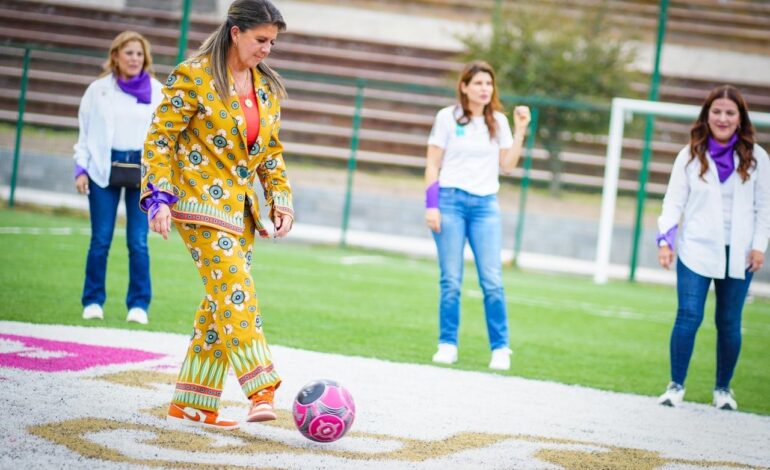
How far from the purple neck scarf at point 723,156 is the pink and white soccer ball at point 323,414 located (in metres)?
3.30

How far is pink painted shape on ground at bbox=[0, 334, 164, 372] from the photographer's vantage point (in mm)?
5959

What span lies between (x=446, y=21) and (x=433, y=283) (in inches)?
667

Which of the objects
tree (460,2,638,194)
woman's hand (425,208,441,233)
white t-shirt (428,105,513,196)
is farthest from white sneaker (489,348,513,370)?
tree (460,2,638,194)

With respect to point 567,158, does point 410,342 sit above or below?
below

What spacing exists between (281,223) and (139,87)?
11.2 ft

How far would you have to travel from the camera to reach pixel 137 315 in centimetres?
817

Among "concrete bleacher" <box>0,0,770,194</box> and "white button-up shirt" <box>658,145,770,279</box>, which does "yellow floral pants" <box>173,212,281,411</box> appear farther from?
"concrete bleacher" <box>0,0,770,194</box>

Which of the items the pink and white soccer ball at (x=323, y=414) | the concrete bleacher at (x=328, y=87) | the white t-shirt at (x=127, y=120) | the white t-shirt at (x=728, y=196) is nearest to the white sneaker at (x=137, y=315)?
the white t-shirt at (x=127, y=120)

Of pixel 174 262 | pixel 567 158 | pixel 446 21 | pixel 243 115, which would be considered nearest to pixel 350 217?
pixel 567 158

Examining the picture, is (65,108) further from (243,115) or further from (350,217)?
(243,115)

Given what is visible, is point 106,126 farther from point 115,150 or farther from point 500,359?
point 500,359

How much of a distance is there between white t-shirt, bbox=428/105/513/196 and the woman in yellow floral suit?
2949 millimetres

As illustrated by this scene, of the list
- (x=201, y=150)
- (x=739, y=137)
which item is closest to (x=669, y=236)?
(x=739, y=137)

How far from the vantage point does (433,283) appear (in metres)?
14.0
